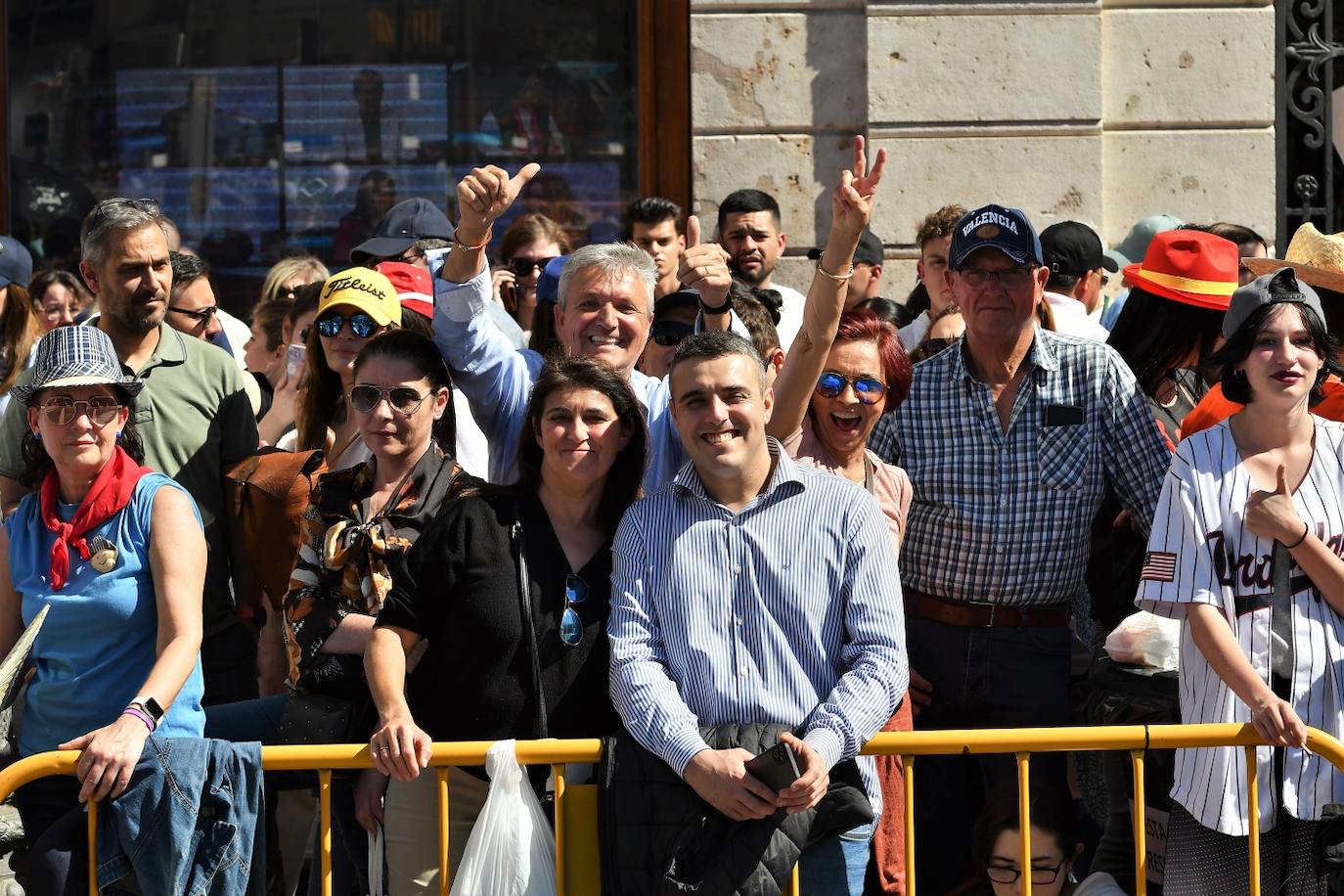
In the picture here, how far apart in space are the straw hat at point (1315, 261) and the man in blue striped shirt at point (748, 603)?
1804 mm

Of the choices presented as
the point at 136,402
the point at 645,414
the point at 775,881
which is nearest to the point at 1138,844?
the point at 775,881

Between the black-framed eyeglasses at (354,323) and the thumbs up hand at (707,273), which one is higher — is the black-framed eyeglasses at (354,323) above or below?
below

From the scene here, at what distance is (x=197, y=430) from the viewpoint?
16.9 ft

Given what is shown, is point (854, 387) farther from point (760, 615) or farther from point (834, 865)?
point (834, 865)

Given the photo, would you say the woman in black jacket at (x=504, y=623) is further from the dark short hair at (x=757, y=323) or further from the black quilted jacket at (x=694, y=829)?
the dark short hair at (x=757, y=323)

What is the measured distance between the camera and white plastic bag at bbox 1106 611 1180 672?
4.54 meters

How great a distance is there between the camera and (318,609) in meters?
4.22

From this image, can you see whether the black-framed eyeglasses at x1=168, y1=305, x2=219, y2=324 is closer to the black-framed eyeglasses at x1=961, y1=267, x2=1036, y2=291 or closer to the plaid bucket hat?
the plaid bucket hat

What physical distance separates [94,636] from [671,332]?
2063 mm

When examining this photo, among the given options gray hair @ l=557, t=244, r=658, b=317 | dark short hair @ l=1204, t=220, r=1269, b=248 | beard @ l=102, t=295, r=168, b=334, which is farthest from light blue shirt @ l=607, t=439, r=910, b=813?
dark short hair @ l=1204, t=220, r=1269, b=248

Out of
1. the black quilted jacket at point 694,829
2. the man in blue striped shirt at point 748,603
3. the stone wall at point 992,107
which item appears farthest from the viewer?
the stone wall at point 992,107

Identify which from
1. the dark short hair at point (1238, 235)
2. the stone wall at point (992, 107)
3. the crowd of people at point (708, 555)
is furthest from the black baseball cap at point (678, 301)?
the stone wall at point (992, 107)

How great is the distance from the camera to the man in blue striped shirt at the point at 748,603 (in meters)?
3.75

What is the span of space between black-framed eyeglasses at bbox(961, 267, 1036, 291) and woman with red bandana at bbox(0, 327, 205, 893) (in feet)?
7.57
